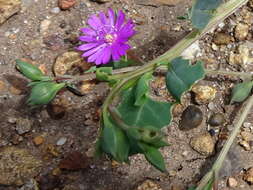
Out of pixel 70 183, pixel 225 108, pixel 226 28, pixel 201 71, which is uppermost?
pixel 201 71

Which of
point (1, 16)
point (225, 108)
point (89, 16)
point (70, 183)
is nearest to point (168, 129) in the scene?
point (225, 108)

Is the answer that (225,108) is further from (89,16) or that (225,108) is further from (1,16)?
(1,16)

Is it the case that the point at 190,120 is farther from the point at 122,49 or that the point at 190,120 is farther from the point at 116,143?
the point at 116,143

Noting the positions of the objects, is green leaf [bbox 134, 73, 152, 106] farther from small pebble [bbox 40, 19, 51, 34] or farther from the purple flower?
small pebble [bbox 40, 19, 51, 34]

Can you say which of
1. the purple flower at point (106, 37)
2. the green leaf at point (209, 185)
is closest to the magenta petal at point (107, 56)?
the purple flower at point (106, 37)

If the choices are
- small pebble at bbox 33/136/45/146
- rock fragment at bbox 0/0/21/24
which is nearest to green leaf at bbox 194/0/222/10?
small pebble at bbox 33/136/45/146

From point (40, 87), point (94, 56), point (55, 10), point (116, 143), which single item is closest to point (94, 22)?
point (94, 56)

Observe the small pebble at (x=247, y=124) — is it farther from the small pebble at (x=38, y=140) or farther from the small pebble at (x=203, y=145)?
the small pebble at (x=38, y=140)
